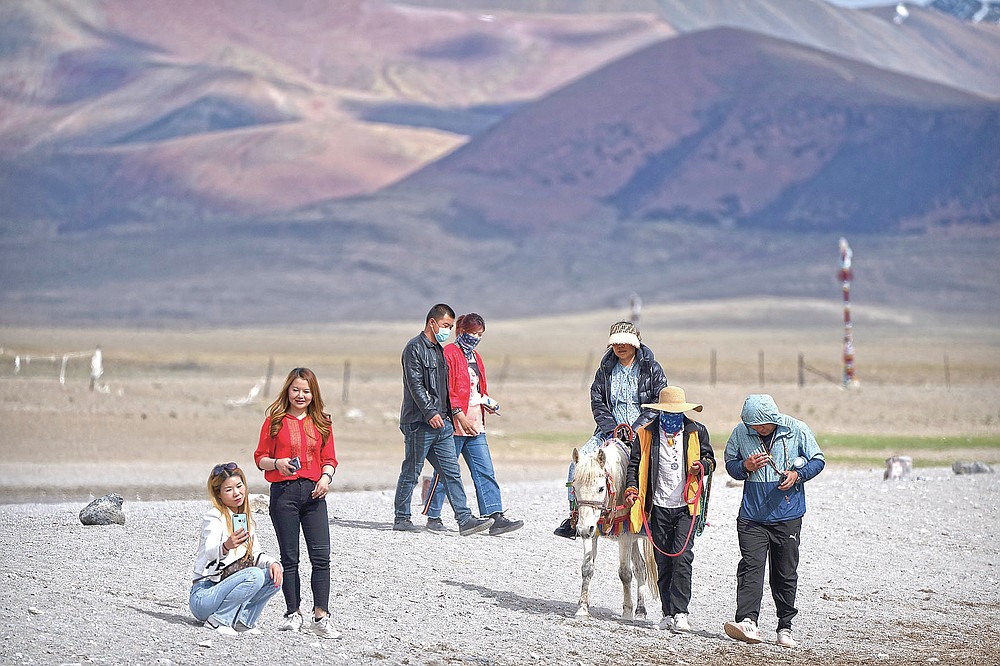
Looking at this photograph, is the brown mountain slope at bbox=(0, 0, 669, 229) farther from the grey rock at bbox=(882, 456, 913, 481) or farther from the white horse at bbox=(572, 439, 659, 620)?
the white horse at bbox=(572, 439, 659, 620)

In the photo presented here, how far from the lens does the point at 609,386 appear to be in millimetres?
9219

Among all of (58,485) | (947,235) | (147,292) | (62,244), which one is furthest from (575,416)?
(62,244)

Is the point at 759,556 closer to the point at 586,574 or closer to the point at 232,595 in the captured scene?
the point at 586,574

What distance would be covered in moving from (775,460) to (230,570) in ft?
9.62

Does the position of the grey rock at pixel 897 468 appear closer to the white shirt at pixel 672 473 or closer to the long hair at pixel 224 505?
the white shirt at pixel 672 473

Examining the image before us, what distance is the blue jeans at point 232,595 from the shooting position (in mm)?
8086

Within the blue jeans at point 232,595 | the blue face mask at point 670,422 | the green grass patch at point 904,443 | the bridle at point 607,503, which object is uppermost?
the blue face mask at point 670,422

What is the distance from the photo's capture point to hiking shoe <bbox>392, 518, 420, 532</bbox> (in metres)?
11.2

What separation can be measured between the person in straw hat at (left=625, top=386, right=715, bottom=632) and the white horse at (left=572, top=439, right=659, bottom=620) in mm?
119

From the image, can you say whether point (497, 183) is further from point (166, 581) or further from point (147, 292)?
point (166, 581)

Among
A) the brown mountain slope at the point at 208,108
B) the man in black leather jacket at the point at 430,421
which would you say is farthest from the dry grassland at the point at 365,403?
the brown mountain slope at the point at 208,108

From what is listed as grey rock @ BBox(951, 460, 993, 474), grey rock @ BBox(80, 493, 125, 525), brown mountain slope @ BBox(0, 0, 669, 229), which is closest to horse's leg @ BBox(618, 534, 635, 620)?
grey rock @ BBox(80, 493, 125, 525)

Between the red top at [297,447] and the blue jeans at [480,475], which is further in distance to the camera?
the blue jeans at [480,475]

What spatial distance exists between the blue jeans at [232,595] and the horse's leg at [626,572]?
2.00m
